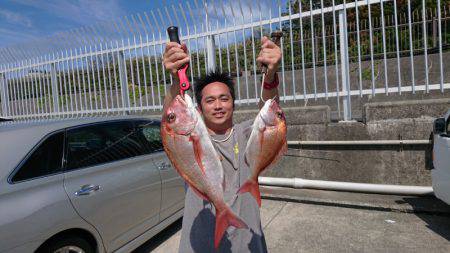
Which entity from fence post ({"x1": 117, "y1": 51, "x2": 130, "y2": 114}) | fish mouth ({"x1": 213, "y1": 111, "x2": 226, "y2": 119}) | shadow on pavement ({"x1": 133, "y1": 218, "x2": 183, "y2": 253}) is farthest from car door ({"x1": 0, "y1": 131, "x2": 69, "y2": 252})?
fence post ({"x1": 117, "y1": 51, "x2": 130, "y2": 114})

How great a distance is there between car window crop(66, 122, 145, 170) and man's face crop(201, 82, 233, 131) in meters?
1.95

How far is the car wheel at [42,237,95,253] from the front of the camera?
282 cm

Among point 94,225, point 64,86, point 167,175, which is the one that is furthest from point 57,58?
point 94,225

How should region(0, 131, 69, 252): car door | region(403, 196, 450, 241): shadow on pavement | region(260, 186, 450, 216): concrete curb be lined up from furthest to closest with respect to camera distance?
region(260, 186, 450, 216): concrete curb
region(403, 196, 450, 241): shadow on pavement
region(0, 131, 69, 252): car door

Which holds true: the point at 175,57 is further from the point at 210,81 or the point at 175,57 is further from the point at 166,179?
the point at 166,179

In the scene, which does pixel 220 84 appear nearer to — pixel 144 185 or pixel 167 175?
pixel 144 185

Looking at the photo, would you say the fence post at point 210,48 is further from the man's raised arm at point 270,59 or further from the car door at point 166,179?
the man's raised arm at point 270,59

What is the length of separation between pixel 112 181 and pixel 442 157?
11.2ft

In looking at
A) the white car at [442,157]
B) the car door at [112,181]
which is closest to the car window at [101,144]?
the car door at [112,181]

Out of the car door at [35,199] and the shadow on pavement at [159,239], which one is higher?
the car door at [35,199]

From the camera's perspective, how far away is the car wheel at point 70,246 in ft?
9.26

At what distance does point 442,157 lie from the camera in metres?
3.73

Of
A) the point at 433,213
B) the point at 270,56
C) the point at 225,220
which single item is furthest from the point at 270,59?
the point at 433,213

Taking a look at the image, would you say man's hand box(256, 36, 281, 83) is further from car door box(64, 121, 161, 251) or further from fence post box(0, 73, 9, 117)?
fence post box(0, 73, 9, 117)
